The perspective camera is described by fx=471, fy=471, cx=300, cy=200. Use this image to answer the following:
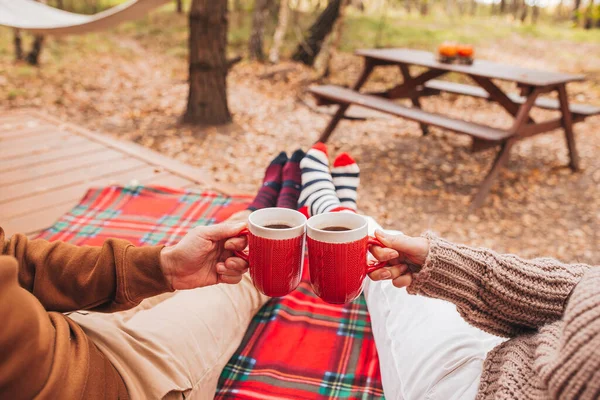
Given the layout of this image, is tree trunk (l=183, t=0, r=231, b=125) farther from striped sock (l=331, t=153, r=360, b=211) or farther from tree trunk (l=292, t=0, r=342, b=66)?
tree trunk (l=292, t=0, r=342, b=66)

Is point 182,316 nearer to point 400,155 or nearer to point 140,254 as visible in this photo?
point 140,254

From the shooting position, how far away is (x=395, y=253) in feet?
3.14

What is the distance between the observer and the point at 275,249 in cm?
89

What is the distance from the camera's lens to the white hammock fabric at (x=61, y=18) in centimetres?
290

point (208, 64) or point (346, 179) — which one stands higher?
point (208, 64)

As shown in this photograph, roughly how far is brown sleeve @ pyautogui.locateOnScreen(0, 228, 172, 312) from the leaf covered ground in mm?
1967

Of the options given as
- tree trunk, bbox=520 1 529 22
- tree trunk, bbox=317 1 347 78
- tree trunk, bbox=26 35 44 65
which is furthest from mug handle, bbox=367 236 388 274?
tree trunk, bbox=520 1 529 22

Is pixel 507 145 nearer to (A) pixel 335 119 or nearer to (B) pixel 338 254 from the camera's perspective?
(A) pixel 335 119

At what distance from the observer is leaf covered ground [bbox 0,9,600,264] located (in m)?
2.88

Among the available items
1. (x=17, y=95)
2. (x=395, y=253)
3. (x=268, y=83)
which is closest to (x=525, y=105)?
(x=395, y=253)

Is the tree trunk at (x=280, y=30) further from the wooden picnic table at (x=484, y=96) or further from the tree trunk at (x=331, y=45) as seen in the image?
the wooden picnic table at (x=484, y=96)

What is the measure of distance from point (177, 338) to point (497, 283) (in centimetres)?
75

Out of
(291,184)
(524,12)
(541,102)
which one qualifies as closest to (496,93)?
(541,102)

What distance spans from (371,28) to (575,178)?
21.1 ft
